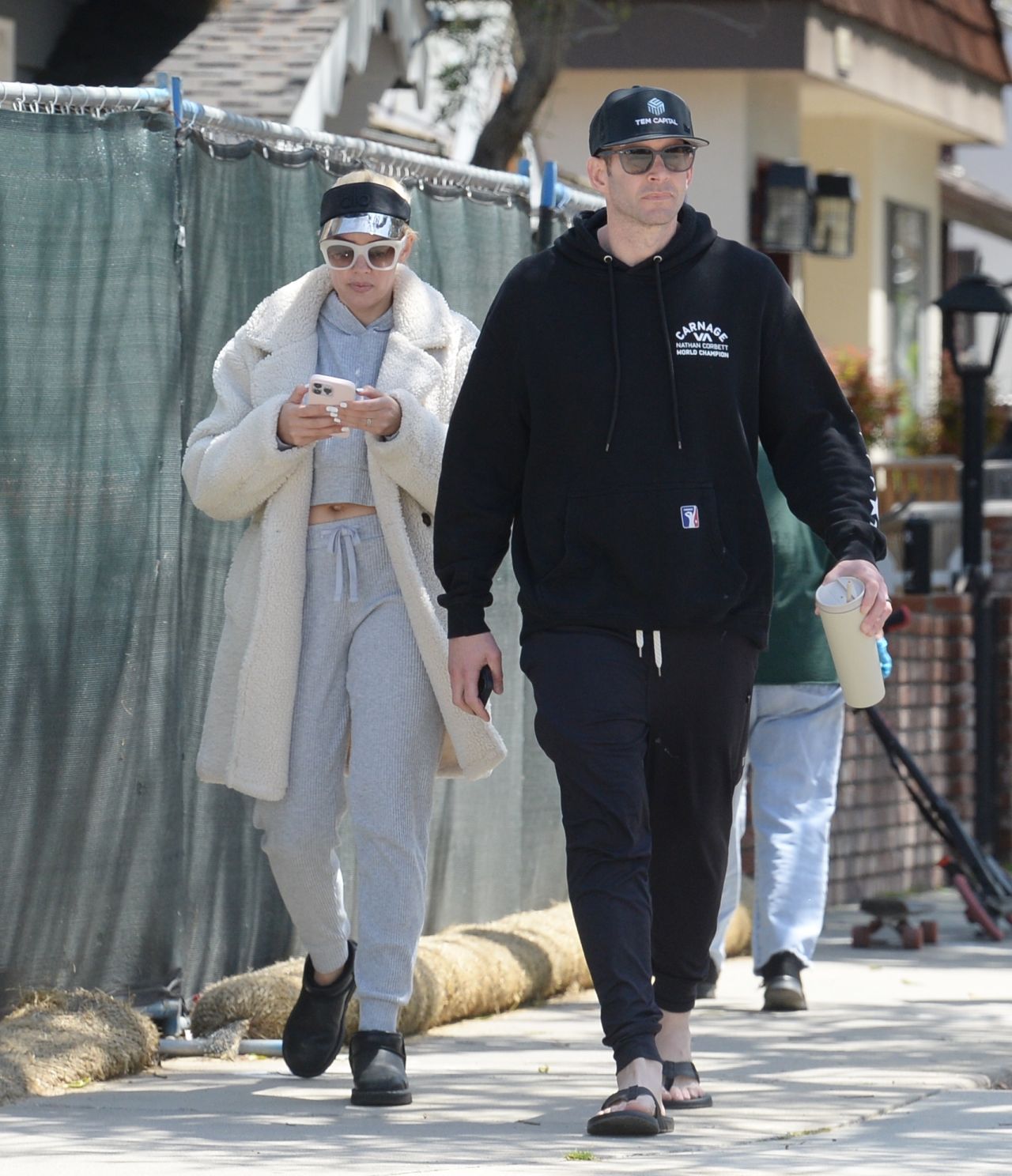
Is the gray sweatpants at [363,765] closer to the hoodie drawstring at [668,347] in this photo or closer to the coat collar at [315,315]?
the coat collar at [315,315]

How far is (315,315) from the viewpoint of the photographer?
19.6 feet

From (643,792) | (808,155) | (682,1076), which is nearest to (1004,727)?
(682,1076)

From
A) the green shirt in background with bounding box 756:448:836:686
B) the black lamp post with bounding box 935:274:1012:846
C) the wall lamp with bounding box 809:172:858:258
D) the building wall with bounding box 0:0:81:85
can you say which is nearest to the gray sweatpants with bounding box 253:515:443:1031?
the green shirt in background with bounding box 756:448:836:686

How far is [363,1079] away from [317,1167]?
0.76 meters

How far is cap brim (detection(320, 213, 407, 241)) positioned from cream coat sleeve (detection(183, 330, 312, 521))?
0.35 m

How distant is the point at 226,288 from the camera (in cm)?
664

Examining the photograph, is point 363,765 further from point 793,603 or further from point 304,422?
point 793,603

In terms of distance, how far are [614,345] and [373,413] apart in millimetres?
613

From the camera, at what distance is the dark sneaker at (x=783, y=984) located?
734cm

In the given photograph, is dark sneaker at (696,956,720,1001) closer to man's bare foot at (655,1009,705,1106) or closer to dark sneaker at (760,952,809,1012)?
dark sneaker at (760,952,809,1012)

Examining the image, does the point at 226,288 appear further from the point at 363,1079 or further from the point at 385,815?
the point at 363,1079

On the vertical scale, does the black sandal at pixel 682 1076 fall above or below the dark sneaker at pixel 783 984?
above

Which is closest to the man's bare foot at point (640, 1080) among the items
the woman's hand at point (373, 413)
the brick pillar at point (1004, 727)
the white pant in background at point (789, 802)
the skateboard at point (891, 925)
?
the woman's hand at point (373, 413)

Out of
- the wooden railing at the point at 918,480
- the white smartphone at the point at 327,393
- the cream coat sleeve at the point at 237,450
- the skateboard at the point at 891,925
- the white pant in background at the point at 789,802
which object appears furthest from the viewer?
the wooden railing at the point at 918,480
